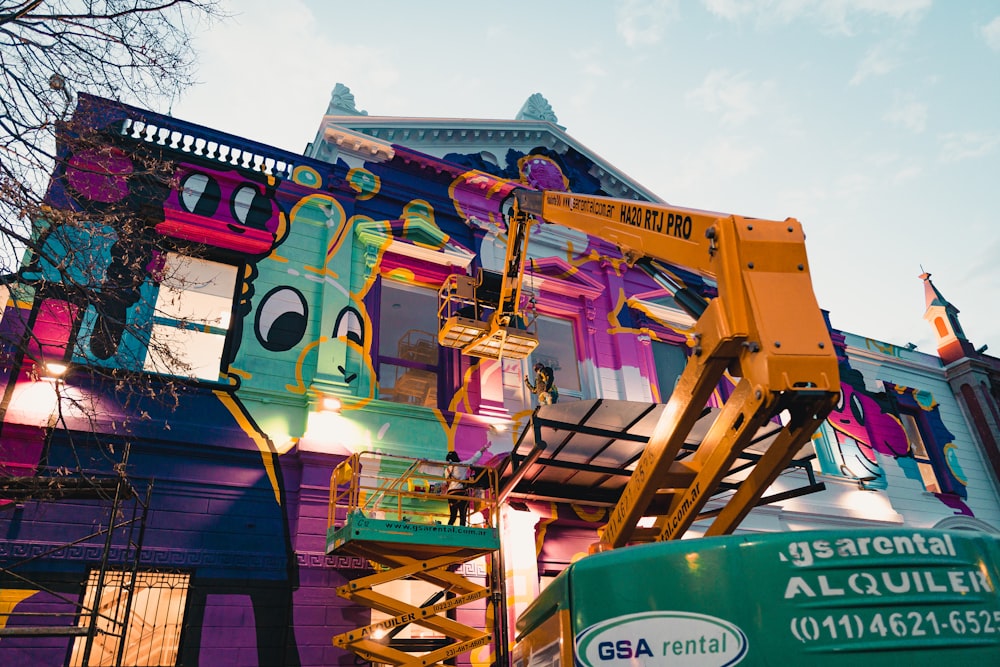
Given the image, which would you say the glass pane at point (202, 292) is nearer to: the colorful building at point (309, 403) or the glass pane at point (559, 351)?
the colorful building at point (309, 403)

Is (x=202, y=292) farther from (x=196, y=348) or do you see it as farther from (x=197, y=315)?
(x=196, y=348)

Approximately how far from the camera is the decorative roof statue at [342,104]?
16.5 metres

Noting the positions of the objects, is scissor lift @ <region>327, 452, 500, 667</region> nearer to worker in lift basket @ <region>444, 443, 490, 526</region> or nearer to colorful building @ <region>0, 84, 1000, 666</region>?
colorful building @ <region>0, 84, 1000, 666</region>

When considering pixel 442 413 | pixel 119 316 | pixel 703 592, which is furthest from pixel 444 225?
pixel 703 592

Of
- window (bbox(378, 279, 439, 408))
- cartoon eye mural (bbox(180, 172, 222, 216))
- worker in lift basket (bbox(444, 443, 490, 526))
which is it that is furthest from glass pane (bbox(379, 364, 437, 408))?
cartoon eye mural (bbox(180, 172, 222, 216))

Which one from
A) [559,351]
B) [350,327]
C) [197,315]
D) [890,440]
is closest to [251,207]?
[197,315]

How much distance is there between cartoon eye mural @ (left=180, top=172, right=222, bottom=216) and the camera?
42.7 feet

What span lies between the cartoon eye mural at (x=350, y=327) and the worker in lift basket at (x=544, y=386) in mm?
3684

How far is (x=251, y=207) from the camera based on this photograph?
13602 mm

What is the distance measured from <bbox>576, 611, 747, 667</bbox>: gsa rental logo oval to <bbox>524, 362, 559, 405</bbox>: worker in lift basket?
9.32 m

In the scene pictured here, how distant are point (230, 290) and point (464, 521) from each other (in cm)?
607

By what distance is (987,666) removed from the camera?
4270 mm

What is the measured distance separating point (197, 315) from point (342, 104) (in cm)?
673

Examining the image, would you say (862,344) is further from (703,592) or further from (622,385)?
(703,592)
